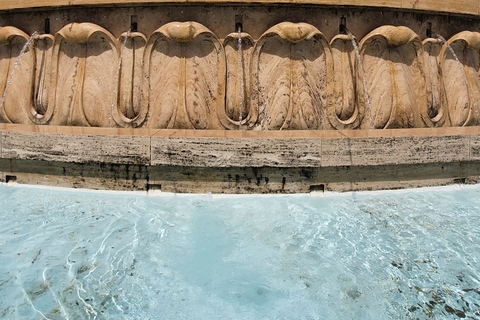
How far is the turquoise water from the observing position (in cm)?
258

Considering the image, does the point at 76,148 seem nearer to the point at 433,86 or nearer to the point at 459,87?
the point at 433,86

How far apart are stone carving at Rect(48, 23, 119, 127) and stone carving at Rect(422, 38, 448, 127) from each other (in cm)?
493

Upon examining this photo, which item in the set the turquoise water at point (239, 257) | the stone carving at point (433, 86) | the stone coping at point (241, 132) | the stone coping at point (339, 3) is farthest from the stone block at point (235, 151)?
the stone carving at point (433, 86)

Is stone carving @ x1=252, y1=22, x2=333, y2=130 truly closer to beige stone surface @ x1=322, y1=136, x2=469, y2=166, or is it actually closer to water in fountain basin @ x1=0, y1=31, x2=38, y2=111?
beige stone surface @ x1=322, y1=136, x2=469, y2=166

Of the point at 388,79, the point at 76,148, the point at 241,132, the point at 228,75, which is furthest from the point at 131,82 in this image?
the point at 388,79

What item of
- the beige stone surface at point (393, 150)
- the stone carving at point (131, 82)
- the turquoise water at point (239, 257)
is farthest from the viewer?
the stone carving at point (131, 82)

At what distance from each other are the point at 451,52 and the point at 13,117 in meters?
7.36

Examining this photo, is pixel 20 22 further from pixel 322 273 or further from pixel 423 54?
pixel 423 54

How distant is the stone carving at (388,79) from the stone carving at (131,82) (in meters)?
3.37

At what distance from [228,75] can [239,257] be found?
297 centimetres

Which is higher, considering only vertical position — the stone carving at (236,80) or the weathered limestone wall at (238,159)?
the stone carving at (236,80)

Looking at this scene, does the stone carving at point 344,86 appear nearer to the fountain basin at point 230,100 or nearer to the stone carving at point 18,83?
the fountain basin at point 230,100

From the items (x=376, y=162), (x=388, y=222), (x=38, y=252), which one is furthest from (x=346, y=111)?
(x=38, y=252)

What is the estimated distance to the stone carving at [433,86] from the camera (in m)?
5.66
